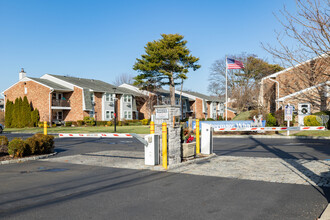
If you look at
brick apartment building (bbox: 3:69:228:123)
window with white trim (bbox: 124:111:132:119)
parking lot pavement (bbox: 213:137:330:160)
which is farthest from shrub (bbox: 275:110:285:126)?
window with white trim (bbox: 124:111:132:119)

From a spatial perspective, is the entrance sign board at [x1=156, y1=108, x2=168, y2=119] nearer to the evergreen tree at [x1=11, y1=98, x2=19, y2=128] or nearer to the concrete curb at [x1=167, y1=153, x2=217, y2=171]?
the concrete curb at [x1=167, y1=153, x2=217, y2=171]

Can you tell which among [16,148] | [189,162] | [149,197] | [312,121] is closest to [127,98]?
[312,121]

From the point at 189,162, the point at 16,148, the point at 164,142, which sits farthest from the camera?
the point at 16,148

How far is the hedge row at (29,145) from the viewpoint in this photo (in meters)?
11.4

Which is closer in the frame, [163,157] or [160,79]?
[163,157]

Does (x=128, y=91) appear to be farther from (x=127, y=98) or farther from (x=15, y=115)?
(x=15, y=115)

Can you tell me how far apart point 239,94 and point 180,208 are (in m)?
47.0

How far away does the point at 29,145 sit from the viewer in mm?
11930

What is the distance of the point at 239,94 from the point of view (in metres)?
50.7

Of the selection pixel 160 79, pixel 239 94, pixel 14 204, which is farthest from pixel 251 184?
pixel 239 94

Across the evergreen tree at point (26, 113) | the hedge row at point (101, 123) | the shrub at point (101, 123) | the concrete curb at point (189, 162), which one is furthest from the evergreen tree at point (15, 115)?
the concrete curb at point (189, 162)

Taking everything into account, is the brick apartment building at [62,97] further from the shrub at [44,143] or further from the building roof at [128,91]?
the shrub at [44,143]

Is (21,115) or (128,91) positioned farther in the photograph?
(128,91)

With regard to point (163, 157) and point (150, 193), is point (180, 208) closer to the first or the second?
point (150, 193)
